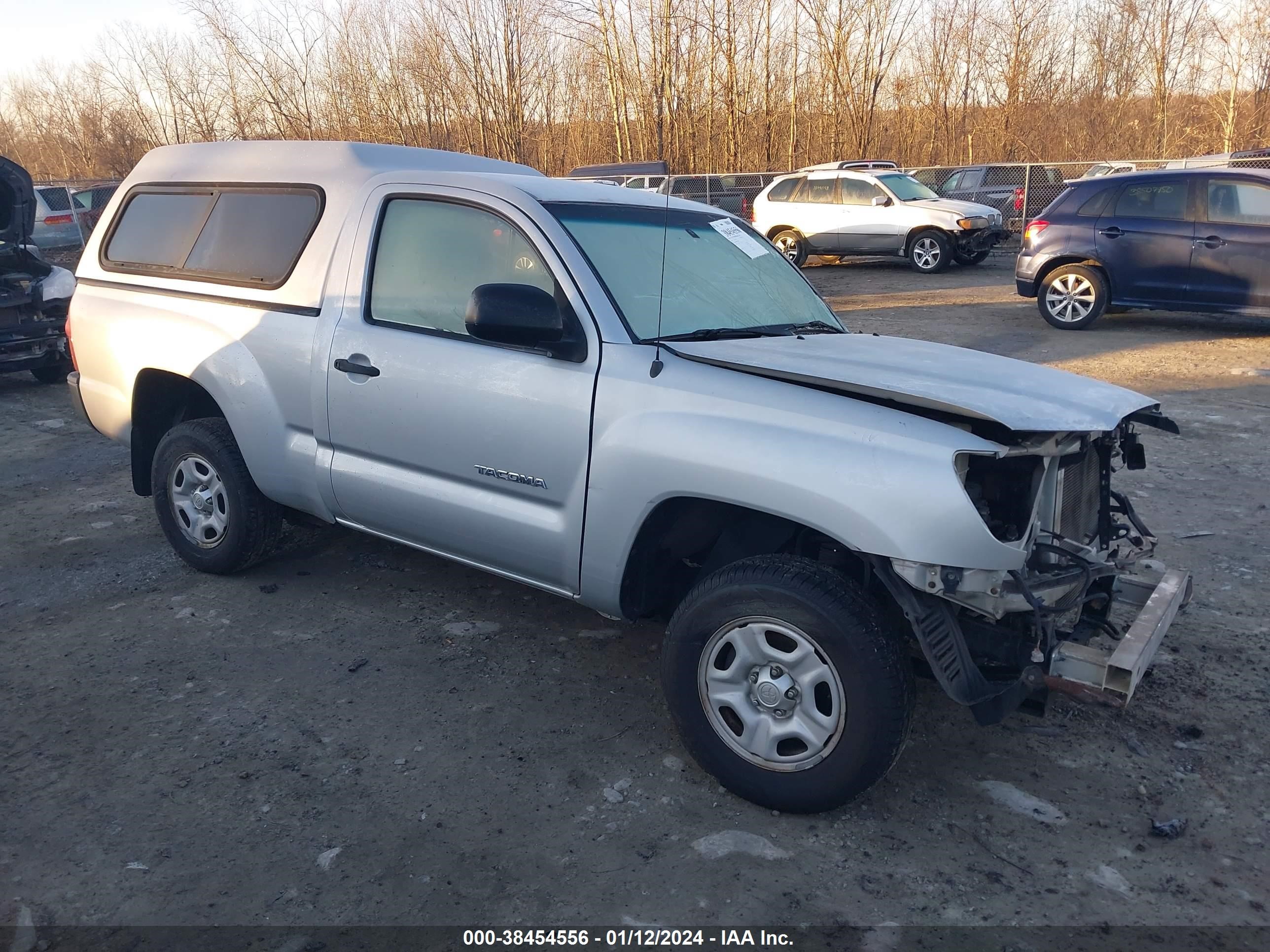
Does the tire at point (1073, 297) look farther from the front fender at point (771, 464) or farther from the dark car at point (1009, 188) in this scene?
the front fender at point (771, 464)

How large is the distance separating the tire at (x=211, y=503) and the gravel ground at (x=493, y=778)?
184 mm

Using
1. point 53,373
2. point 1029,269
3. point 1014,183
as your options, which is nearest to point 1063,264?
point 1029,269

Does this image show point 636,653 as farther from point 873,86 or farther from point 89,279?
point 873,86

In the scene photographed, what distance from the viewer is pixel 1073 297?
466 inches

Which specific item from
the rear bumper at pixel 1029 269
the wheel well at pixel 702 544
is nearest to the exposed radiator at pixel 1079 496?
the wheel well at pixel 702 544

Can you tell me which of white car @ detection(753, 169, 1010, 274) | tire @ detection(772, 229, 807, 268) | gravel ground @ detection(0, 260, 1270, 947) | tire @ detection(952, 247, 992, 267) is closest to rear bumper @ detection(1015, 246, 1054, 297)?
white car @ detection(753, 169, 1010, 274)

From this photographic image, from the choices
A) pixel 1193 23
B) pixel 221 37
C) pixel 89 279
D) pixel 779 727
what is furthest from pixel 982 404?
pixel 1193 23

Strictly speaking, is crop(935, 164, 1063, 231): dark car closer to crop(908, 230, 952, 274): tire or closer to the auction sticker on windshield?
crop(908, 230, 952, 274): tire

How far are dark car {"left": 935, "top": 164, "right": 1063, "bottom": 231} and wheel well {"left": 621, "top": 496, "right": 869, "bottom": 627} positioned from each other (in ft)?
62.1

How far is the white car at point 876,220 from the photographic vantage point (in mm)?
18062

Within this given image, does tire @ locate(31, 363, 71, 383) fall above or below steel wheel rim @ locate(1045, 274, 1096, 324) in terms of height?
below

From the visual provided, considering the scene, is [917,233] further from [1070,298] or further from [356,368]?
[356,368]

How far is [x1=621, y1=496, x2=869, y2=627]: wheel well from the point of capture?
10.8ft

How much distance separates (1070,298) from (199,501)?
Result: 10.3m
